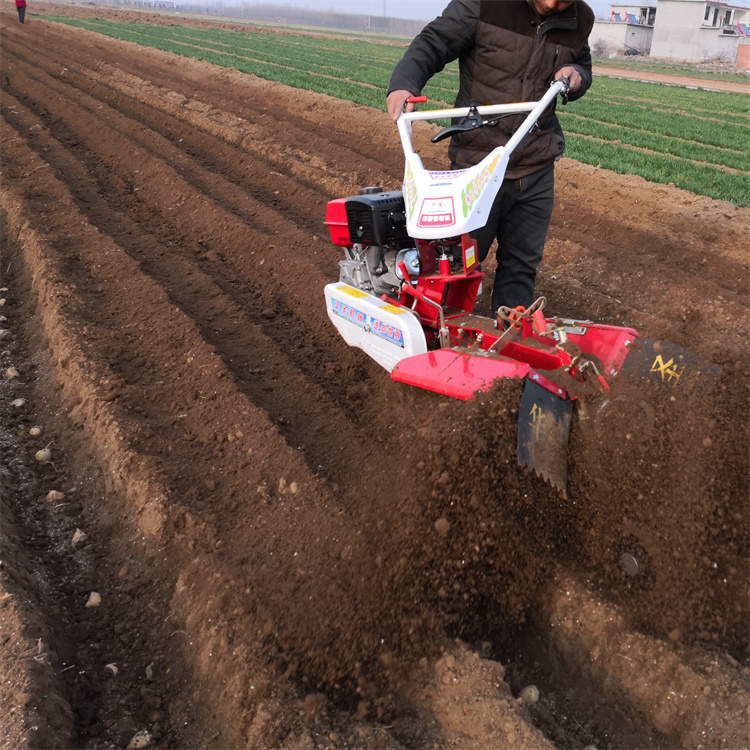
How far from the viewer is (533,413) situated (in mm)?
2625

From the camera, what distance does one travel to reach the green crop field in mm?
9578

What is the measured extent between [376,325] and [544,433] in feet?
3.48

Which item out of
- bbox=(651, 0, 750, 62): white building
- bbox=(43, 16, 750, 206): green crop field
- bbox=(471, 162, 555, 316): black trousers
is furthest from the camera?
bbox=(651, 0, 750, 62): white building

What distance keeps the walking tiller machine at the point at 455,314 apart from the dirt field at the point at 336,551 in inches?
5.1

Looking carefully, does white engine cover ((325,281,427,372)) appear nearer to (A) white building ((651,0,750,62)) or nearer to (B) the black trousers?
(B) the black trousers

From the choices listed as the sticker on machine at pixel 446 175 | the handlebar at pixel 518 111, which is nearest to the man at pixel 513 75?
the handlebar at pixel 518 111

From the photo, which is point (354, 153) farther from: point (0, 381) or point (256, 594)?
point (256, 594)

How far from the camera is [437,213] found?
3.16m

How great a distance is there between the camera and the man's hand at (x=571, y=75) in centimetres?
339

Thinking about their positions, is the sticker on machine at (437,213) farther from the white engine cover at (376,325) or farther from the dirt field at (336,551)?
the dirt field at (336,551)

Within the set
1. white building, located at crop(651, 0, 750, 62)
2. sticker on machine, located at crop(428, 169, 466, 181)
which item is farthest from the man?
white building, located at crop(651, 0, 750, 62)

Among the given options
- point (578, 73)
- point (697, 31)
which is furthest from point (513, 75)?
point (697, 31)

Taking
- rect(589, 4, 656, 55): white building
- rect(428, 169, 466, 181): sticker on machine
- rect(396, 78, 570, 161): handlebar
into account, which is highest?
rect(589, 4, 656, 55): white building

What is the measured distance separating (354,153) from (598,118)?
29.3ft
